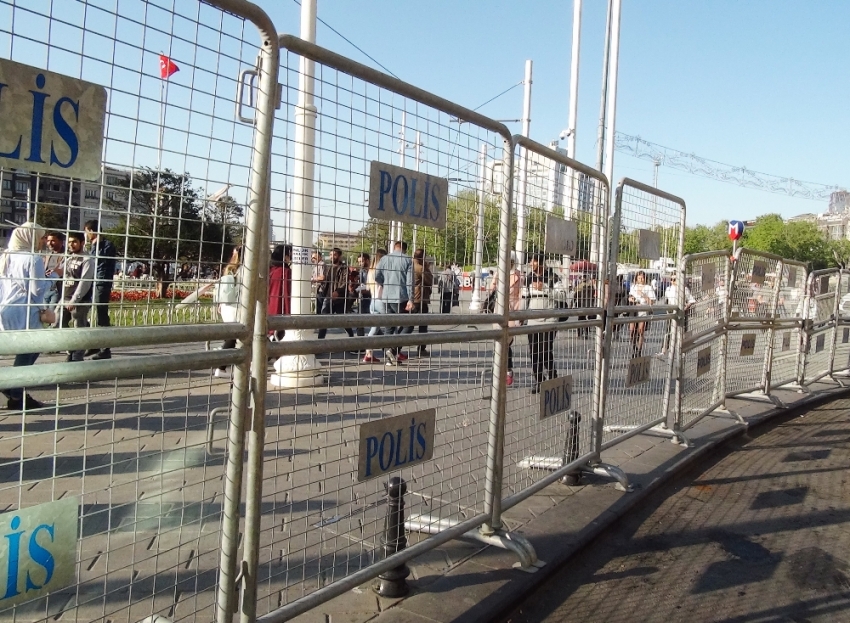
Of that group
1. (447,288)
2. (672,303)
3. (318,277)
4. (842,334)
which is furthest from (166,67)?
(842,334)

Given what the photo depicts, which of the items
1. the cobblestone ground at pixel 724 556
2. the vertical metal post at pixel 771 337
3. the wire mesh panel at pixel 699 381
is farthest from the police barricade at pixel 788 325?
the cobblestone ground at pixel 724 556

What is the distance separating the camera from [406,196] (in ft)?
9.80

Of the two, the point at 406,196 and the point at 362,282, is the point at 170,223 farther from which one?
the point at 406,196

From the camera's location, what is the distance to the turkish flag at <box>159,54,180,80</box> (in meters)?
1.98

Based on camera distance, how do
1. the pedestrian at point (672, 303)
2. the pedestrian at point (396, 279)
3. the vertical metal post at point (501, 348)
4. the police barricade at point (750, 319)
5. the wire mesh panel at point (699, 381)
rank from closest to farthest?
1. the pedestrian at point (396, 279)
2. the vertical metal post at point (501, 348)
3. the pedestrian at point (672, 303)
4. the wire mesh panel at point (699, 381)
5. the police barricade at point (750, 319)

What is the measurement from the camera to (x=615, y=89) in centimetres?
2231

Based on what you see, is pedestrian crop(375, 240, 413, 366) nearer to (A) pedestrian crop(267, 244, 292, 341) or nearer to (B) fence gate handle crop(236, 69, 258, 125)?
(A) pedestrian crop(267, 244, 292, 341)

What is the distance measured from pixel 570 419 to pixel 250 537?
9.88 ft

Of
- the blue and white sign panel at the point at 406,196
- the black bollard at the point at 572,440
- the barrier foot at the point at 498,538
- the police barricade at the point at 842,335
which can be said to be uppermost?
the blue and white sign panel at the point at 406,196

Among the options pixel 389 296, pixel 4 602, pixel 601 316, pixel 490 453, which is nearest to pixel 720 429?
pixel 601 316

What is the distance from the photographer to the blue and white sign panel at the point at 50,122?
1.66 metres

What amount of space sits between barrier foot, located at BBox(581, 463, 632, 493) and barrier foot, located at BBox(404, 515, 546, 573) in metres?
1.50

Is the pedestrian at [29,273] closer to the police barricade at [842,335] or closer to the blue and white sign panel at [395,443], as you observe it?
the blue and white sign panel at [395,443]

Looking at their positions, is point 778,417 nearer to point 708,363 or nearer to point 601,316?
point 708,363
